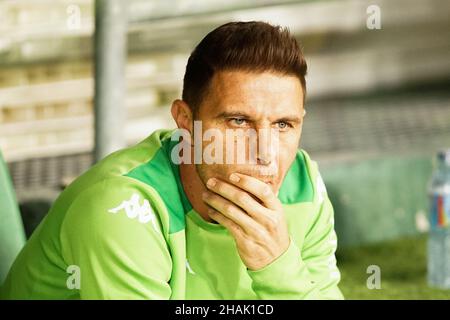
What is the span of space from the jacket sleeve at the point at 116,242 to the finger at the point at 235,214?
12 centimetres

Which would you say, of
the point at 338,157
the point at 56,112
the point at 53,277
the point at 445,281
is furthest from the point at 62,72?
the point at 53,277

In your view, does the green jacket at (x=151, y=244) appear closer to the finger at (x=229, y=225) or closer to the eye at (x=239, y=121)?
the finger at (x=229, y=225)

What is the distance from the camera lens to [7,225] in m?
2.71

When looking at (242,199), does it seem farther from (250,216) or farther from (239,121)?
(239,121)

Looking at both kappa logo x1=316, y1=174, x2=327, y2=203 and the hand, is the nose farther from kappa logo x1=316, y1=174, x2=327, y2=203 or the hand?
kappa logo x1=316, y1=174, x2=327, y2=203

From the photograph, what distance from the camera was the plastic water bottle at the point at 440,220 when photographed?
4.12 m

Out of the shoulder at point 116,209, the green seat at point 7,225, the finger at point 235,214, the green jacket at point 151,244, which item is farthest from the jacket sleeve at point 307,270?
the green seat at point 7,225

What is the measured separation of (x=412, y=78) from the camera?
7270mm

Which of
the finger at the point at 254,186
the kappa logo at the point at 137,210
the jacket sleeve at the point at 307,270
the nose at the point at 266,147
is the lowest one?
the jacket sleeve at the point at 307,270

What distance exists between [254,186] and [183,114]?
0.76ft

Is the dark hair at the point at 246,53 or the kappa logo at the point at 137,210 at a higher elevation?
the dark hair at the point at 246,53

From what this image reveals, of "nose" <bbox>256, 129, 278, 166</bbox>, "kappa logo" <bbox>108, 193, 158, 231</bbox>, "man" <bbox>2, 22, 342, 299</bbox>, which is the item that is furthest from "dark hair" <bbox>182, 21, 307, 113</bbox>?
"kappa logo" <bbox>108, 193, 158, 231</bbox>
